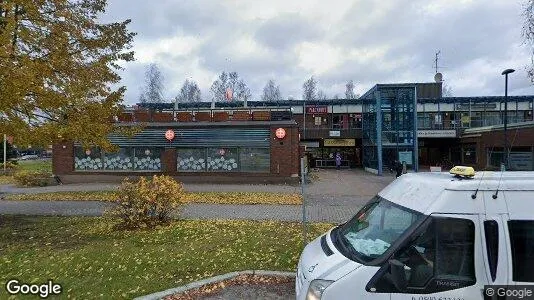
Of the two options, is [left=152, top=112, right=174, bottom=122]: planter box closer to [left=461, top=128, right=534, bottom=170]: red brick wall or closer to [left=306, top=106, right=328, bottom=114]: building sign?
[left=461, top=128, right=534, bottom=170]: red brick wall

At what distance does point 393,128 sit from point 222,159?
705 inches

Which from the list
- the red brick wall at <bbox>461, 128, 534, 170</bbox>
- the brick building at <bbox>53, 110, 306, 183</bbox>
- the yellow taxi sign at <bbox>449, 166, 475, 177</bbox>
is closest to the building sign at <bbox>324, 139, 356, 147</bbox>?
the red brick wall at <bbox>461, 128, 534, 170</bbox>

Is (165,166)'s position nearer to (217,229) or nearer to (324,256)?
(217,229)

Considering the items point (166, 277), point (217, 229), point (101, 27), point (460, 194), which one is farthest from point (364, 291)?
point (101, 27)

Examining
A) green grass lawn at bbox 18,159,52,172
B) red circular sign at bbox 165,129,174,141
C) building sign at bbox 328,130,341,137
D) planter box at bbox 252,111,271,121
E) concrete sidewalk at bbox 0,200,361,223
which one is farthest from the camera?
building sign at bbox 328,130,341,137

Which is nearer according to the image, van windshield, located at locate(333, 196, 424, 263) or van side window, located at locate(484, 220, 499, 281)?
van side window, located at locate(484, 220, 499, 281)

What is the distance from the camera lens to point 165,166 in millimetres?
23953

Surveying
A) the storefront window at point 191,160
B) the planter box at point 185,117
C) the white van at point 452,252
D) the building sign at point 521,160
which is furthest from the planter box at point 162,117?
the building sign at point 521,160

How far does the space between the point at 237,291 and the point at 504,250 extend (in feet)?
12.1

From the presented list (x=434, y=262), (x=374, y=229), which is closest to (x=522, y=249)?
(x=434, y=262)

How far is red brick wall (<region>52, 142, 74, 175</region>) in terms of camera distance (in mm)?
24203

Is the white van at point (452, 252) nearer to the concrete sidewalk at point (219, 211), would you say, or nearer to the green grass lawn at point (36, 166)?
the concrete sidewalk at point (219, 211)

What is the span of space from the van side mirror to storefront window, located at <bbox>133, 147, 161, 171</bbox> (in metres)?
21.8

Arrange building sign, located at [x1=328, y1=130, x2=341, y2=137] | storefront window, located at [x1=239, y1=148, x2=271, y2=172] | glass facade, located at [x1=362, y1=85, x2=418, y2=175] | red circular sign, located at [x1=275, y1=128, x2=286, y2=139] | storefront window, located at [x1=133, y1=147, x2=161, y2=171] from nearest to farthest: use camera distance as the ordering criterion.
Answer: red circular sign, located at [x1=275, y1=128, x2=286, y2=139] → storefront window, located at [x1=239, y1=148, x2=271, y2=172] → storefront window, located at [x1=133, y1=147, x2=161, y2=171] → glass facade, located at [x1=362, y1=85, x2=418, y2=175] → building sign, located at [x1=328, y1=130, x2=341, y2=137]
